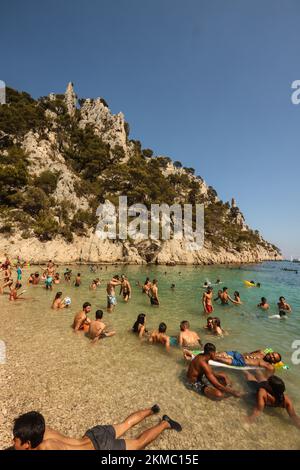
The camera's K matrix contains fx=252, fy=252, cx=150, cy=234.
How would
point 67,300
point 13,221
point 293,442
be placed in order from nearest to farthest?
point 293,442, point 67,300, point 13,221

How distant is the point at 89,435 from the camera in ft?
12.8

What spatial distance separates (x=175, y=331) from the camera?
10.7 metres

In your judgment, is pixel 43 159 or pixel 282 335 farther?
pixel 43 159

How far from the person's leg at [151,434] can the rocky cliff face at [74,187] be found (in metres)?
38.0

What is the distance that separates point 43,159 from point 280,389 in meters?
58.3

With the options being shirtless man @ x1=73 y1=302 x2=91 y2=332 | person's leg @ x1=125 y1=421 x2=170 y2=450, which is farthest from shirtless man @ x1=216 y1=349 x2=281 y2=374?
shirtless man @ x1=73 y1=302 x2=91 y2=332

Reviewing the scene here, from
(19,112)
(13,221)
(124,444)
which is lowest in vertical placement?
(124,444)

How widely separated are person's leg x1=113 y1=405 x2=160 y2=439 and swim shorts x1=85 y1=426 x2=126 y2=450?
367 millimetres

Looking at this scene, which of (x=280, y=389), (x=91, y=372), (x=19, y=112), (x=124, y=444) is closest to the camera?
(x=124, y=444)

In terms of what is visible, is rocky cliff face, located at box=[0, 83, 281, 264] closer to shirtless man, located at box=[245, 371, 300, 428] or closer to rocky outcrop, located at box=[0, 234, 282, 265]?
rocky outcrop, located at box=[0, 234, 282, 265]

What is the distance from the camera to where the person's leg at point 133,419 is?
441 cm

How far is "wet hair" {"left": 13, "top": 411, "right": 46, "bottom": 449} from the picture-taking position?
3.24 m

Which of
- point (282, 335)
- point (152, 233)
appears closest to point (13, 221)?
point (152, 233)

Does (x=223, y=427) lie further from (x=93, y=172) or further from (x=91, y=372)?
(x=93, y=172)
